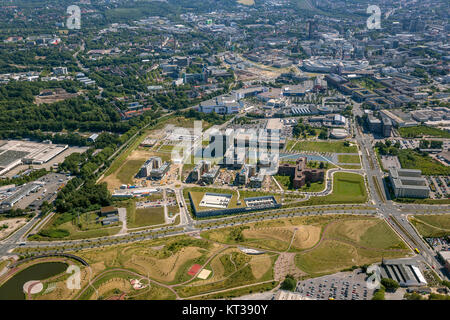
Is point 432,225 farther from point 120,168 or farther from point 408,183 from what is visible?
point 120,168

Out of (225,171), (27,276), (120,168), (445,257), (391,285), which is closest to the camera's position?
(391,285)

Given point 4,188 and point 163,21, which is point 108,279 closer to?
point 4,188

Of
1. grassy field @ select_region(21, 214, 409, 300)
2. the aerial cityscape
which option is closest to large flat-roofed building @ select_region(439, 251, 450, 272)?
the aerial cityscape

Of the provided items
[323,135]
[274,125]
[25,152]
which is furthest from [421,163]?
[25,152]

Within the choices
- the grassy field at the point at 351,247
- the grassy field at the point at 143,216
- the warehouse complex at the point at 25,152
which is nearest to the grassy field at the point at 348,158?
the grassy field at the point at 351,247

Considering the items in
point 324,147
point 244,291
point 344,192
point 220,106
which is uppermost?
point 220,106

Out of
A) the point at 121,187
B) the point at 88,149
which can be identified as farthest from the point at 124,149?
the point at 121,187
